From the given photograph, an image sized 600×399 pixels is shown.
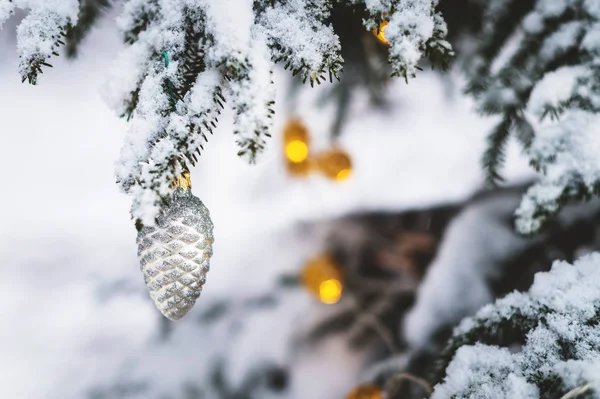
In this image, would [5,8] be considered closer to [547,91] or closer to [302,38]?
[302,38]

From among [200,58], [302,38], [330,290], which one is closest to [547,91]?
[302,38]

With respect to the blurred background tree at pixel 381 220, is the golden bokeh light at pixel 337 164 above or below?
above

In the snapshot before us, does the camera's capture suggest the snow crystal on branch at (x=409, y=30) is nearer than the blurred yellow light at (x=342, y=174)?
Yes

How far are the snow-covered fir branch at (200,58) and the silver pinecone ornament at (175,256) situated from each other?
0.24ft

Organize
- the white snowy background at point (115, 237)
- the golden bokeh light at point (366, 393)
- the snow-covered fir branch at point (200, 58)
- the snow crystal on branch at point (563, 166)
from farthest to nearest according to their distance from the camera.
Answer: the white snowy background at point (115, 237)
the golden bokeh light at point (366, 393)
the snow crystal on branch at point (563, 166)
the snow-covered fir branch at point (200, 58)

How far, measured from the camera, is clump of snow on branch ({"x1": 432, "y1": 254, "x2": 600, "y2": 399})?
0.46m

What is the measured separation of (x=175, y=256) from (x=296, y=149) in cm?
86

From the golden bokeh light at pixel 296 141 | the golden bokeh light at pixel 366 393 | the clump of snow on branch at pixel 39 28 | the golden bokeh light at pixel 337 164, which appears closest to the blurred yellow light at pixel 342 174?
the golden bokeh light at pixel 337 164

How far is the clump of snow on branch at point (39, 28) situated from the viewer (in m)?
0.49

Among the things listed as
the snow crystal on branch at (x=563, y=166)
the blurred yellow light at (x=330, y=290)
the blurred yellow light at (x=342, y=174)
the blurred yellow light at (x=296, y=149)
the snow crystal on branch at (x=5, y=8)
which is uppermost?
the blurred yellow light at (x=296, y=149)

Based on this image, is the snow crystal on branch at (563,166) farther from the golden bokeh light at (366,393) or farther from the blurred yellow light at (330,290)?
the blurred yellow light at (330,290)

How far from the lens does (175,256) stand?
1.68 feet

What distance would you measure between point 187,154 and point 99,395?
3.40 ft

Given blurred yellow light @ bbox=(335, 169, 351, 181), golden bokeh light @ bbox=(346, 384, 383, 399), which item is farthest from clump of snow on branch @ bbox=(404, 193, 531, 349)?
blurred yellow light @ bbox=(335, 169, 351, 181)
